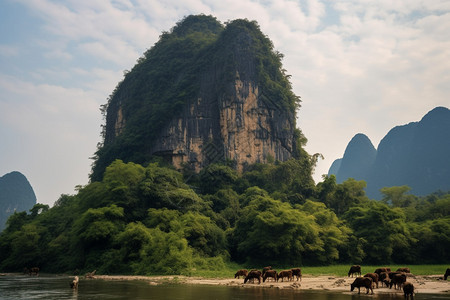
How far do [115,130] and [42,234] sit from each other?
36.7 m

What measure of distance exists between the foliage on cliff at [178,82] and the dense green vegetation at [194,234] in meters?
21.5

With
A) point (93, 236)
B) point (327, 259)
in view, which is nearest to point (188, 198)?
point (93, 236)

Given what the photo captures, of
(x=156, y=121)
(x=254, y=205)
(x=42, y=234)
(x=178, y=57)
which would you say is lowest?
(x=42, y=234)

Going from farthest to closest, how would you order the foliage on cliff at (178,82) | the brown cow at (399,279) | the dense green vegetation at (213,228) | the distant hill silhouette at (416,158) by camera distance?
the distant hill silhouette at (416,158)
the foliage on cliff at (178,82)
the dense green vegetation at (213,228)
the brown cow at (399,279)

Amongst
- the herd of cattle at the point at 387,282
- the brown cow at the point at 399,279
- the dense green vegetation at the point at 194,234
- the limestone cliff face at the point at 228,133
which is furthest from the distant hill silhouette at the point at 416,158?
the brown cow at the point at 399,279

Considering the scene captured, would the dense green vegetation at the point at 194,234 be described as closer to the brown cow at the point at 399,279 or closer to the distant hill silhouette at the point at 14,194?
the brown cow at the point at 399,279

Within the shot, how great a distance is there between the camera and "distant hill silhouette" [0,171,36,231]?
484ft

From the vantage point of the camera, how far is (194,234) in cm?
3111

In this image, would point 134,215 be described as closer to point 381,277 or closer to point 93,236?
point 93,236

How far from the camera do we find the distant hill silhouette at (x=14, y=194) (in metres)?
148

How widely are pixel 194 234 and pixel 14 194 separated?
479ft

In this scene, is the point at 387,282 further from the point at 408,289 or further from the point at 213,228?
the point at 213,228

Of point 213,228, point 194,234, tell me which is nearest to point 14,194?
point 213,228

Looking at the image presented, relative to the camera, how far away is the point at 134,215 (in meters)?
33.0
